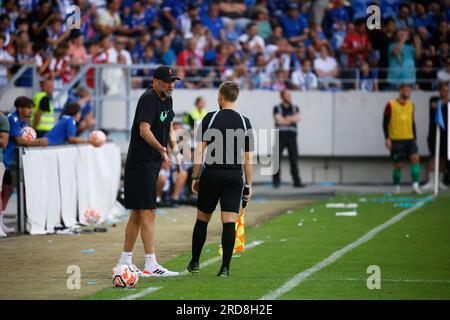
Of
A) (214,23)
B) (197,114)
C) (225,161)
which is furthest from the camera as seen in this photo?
(214,23)

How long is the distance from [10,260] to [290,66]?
15.7m

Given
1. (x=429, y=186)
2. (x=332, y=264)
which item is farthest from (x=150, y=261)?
(x=429, y=186)

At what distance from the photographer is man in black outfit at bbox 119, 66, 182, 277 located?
40.0 ft

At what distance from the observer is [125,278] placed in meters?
11.4

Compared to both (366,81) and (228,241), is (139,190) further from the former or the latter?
(366,81)

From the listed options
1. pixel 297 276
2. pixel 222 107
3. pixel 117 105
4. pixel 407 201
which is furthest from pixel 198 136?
pixel 117 105

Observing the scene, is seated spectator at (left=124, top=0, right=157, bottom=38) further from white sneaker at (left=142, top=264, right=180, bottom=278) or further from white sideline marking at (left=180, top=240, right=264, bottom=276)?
white sneaker at (left=142, top=264, right=180, bottom=278)

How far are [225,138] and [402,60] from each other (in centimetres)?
1657

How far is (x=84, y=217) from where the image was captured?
18.5 metres

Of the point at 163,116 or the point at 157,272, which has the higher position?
the point at 163,116

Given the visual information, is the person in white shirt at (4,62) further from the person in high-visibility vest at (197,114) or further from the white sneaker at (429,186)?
the white sneaker at (429,186)

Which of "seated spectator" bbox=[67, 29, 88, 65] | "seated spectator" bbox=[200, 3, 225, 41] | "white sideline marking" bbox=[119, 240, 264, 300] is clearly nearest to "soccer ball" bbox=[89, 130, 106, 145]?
"white sideline marking" bbox=[119, 240, 264, 300]

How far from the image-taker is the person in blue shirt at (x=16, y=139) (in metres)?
17.2

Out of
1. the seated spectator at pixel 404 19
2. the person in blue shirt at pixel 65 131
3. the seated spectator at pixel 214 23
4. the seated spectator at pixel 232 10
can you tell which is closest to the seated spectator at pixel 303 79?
the seated spectator at pixel 214 23
